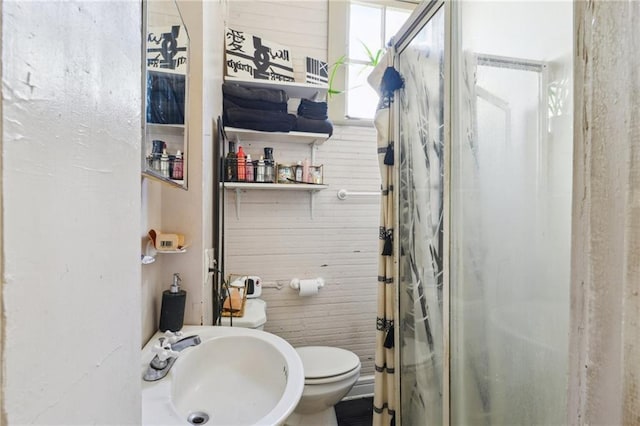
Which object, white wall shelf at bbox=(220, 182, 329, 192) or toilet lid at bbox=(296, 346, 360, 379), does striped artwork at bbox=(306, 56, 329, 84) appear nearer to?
white wall shelf at bbox=(220, 182, 329, 192)

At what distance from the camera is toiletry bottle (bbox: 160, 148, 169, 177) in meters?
1.02

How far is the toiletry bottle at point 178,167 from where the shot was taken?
1126 millimetres

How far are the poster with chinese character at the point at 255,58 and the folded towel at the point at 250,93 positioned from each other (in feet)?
0.35

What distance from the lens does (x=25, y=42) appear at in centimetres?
23

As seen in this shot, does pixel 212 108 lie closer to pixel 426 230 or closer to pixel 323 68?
pixel 323 68

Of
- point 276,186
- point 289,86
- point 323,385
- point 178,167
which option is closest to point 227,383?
point 323,385

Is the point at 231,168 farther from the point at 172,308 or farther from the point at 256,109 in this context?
the point at 172,308

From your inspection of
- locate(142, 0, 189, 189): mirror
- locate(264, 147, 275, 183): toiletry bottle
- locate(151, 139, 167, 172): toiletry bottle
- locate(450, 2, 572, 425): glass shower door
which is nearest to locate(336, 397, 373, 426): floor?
locate(450, 2, 572, 425): glass shower door

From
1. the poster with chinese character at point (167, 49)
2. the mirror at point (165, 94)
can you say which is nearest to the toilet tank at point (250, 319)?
the mirror at point (165, 94)

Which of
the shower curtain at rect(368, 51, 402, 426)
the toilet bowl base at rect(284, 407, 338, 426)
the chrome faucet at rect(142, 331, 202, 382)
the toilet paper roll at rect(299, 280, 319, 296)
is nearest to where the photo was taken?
the chrome faucet at rect(142, 331, 202, 382)

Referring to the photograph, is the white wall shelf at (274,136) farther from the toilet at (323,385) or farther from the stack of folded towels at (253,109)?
the toilet at (323,385)

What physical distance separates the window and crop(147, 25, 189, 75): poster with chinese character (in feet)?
3.80

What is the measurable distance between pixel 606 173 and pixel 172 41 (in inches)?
47.9

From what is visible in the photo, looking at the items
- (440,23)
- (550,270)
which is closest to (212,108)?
(440,23)
